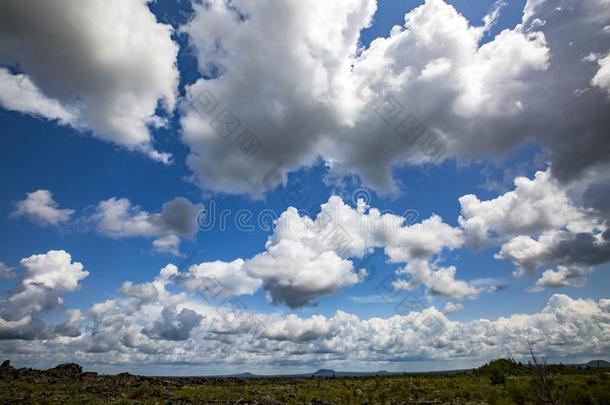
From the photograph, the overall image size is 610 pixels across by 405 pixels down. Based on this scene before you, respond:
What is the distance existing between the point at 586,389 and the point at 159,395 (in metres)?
43.4

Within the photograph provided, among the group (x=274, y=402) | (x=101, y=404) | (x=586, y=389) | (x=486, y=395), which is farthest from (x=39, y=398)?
(x=586, y=389)

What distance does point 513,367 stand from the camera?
7156 cm

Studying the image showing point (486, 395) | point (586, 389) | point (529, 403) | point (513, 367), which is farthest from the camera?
point (513, 367)

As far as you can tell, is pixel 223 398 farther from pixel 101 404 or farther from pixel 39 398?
pixel 39 398

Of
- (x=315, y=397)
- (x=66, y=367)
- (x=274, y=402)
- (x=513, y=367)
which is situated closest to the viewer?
(x=274, y=402)

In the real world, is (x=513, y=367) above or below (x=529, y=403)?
above

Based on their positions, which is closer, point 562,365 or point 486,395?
point 486,395

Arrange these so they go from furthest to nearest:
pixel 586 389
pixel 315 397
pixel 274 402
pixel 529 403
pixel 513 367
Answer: pixel 513 367 → pixel 315 397 → pixel 274 402 → pixel 586 389 → pixel 529 403

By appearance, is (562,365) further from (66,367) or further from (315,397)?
(66,367)

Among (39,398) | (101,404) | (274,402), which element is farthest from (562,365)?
(39,398)

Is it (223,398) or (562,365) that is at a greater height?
(562,365)

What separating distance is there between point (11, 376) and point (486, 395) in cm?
8545

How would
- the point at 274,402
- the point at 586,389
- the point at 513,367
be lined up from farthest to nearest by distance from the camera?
the point at 513,367 < the point at 274,402 < the point at 586,389

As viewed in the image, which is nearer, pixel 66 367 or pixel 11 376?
pixel 11 376
